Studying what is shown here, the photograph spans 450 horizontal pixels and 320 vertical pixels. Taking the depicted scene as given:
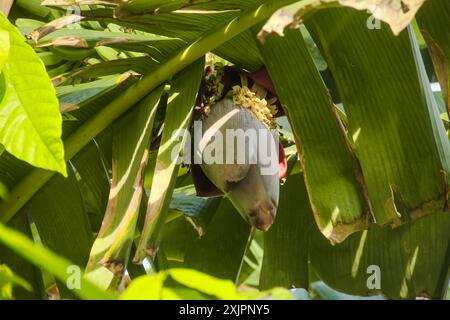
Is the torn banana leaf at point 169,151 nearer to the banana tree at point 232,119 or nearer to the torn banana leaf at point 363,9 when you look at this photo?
the banana tree at point 232,119

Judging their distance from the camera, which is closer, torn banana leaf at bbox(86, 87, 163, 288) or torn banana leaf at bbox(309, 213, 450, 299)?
torn banana leaf at bbox(86, 87, 163, 288)

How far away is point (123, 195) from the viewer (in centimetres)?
100

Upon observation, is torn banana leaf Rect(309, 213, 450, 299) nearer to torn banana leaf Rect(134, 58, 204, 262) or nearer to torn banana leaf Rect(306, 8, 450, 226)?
torn banana leaf Rect(306, 8, 450, 226)

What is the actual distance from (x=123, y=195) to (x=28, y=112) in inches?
10.2

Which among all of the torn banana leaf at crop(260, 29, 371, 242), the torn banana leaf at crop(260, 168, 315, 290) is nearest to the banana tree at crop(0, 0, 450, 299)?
the torn banana leaf at crop(260, 29, 371, 242)

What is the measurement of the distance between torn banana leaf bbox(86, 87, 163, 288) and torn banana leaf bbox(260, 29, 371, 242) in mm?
183

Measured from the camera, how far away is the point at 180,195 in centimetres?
140

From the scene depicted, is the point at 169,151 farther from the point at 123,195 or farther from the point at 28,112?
the point at 28,112

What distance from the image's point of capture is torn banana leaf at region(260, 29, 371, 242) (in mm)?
1008

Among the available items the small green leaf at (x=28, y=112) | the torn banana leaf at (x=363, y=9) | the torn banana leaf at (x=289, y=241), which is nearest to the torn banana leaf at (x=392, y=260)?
the torn banana leaf at (x=289, y=241)

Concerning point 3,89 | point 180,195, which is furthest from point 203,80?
point 3,89

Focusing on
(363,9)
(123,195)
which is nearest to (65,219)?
(123,195)

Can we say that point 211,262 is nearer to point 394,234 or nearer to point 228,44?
point 394,234

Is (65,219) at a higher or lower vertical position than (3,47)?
lower
